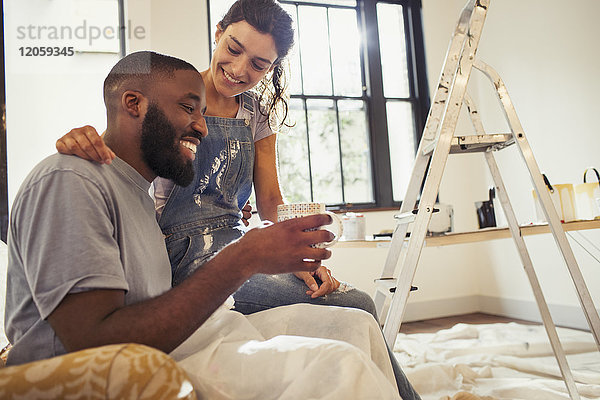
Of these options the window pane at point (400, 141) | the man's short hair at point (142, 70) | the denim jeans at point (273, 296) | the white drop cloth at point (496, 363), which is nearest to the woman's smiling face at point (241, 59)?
the man's short hair at point (142, 70)

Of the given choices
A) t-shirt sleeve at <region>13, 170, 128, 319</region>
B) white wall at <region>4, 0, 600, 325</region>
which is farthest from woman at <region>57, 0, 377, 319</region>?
white wall at <region>4, 0, 600, 325</region>

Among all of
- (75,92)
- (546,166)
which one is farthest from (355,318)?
(546,166)

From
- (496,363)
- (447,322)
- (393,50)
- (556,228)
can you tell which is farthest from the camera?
(393,50)

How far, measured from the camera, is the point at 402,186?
4305mm

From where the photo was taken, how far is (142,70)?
1.07 meters

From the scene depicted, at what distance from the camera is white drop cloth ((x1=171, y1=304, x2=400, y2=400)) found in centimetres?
71

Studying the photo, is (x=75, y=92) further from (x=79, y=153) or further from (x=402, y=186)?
(x=402, y=186)

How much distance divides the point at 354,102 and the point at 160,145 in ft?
10.9

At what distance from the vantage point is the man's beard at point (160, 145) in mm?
1021

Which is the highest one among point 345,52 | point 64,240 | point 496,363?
point 345,52

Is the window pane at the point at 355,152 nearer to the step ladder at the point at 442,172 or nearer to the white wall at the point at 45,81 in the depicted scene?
the white wall at the point at 45,81

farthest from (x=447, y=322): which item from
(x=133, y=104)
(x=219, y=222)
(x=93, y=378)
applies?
(x=93, y=378)

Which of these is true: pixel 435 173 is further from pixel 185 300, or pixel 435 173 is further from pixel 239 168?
A: pixel 185 300

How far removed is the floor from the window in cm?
101
